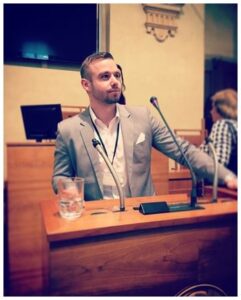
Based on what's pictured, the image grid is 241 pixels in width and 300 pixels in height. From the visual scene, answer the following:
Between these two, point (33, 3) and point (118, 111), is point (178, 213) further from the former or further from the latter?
point (33, 3)

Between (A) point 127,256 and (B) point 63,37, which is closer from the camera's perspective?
(A) point 127,256

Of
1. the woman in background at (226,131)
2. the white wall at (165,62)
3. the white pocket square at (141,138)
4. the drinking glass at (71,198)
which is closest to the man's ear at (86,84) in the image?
the white wall at (165,62)

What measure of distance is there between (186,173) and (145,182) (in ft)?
0.57

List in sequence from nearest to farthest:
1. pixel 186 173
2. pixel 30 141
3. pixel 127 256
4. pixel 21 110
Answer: pixel 127 256
pixel 186 173
pixel 21 110
pixel 30 141

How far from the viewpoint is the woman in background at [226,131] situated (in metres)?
1.06

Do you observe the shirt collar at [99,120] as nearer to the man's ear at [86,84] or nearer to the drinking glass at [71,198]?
the man's ear at [86,84]

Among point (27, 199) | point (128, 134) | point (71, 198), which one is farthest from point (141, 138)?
point (27, 199)

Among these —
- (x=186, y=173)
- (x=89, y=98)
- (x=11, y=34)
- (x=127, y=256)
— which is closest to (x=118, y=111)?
(x=89, y=98)

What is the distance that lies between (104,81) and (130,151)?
30cm

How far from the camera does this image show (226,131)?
3.57 ft

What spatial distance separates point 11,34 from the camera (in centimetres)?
104

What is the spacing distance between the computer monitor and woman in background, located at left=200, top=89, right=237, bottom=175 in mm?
639

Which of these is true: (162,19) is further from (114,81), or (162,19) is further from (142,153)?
(142,153)

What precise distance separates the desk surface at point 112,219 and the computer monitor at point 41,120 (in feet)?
1.47
